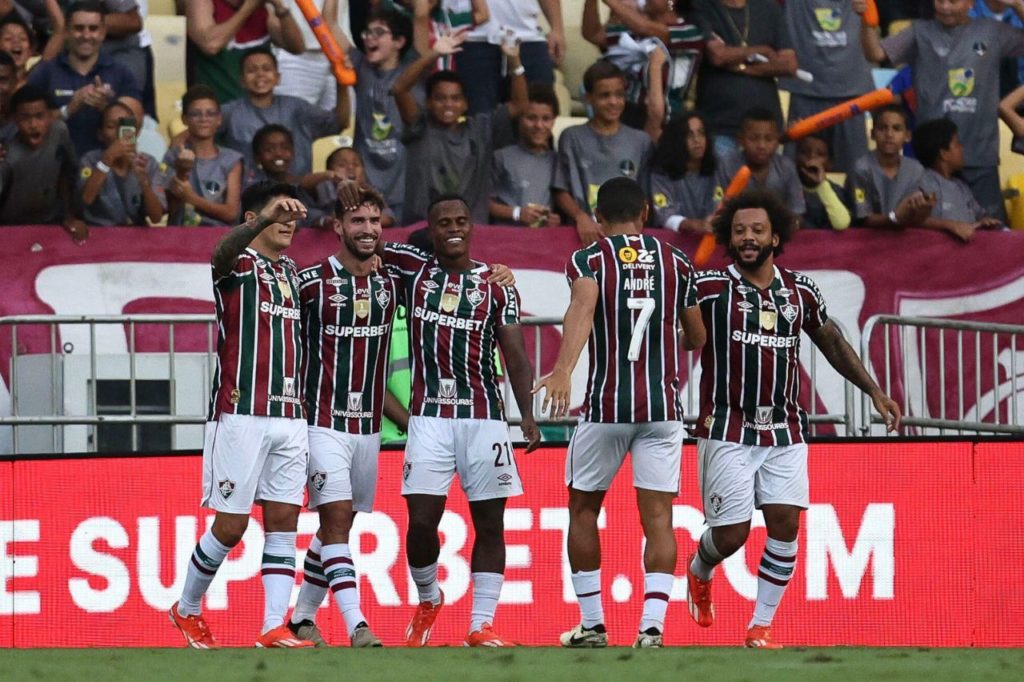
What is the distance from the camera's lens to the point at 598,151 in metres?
12.9

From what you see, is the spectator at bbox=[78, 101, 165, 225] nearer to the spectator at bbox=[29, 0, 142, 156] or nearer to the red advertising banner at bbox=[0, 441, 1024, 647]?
the spectator at bbox=[29, 0, 142, 156]

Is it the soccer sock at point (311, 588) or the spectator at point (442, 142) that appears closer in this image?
A: the soccer sock at point (311, 588)

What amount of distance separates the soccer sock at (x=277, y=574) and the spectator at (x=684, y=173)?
448 cm

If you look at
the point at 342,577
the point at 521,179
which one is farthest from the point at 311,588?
the point at 521,179

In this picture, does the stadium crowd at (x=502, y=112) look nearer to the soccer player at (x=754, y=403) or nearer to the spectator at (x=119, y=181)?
the spectator at (x=119, y=181)

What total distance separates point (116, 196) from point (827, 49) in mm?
5482

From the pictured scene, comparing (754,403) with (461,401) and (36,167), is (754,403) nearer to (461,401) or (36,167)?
(461,401)

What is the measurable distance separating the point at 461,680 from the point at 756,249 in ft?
10.5

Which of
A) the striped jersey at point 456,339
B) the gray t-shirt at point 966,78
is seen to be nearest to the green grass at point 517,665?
the striped jersey at point 456,339

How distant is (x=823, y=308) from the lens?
31.2 ft

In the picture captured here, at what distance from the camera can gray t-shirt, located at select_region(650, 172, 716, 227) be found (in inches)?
503

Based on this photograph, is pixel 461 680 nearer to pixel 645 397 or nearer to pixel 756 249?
pixel 645 397

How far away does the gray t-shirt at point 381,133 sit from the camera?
12.9 metres

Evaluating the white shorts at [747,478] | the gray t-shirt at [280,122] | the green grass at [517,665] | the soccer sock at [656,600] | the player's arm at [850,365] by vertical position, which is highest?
the gray t-shirt at [280,122]
